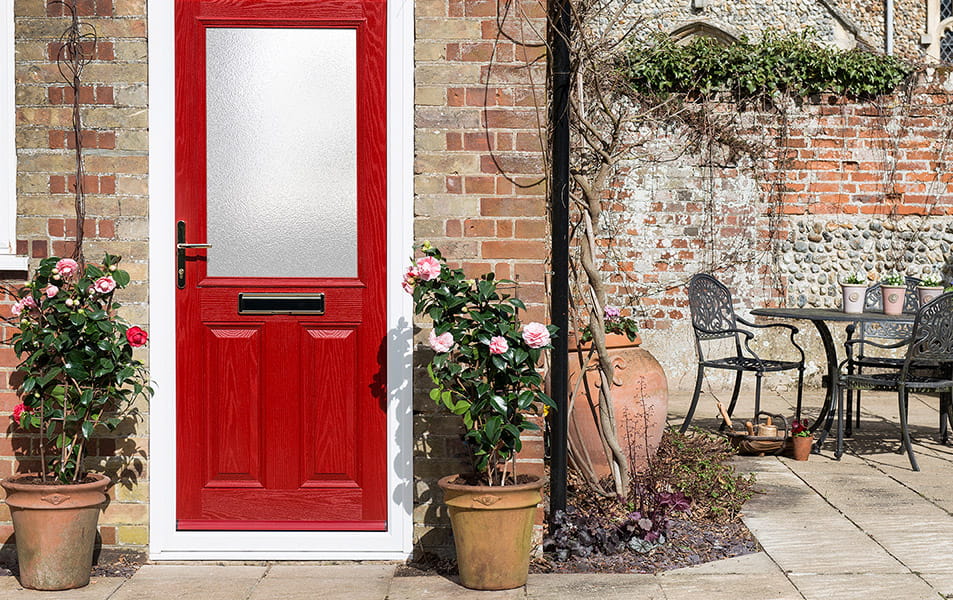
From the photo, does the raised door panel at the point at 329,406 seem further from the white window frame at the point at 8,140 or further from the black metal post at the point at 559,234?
the white window frame at the point at 8,140

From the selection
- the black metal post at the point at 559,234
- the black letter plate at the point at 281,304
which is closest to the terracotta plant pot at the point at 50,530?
the black letter plate at the point at 281,304

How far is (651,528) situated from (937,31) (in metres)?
16.3

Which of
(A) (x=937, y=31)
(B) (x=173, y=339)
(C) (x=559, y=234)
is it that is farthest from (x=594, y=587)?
(A) (x=937, y=31)

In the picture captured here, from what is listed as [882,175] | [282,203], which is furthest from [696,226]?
[282,203]

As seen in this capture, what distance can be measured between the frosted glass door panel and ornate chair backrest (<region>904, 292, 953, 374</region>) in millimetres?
3984

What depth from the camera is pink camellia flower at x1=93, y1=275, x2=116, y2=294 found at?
4.36m

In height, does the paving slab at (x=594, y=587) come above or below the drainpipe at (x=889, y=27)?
below

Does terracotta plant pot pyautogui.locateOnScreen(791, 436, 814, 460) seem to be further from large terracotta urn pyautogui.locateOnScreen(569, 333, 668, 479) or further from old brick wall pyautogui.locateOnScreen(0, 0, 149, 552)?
old brick wall pyautogui.locateOnScreen(0, 0, 149, 552)

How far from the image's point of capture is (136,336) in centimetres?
436

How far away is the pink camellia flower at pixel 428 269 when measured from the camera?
13.9 feet

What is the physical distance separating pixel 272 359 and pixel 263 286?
32 centimetres

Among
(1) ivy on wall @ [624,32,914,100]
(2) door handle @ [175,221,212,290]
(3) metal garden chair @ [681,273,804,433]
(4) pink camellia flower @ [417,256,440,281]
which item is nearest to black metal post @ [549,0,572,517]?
(4) pink camellia flower @ [417,256,440,281]

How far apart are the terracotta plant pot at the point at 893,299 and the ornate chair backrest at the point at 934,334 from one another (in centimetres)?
49

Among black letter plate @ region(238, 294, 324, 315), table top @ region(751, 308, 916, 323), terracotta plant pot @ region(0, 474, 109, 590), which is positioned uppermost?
black letter plate @ region(238, 294, 324, 315)
